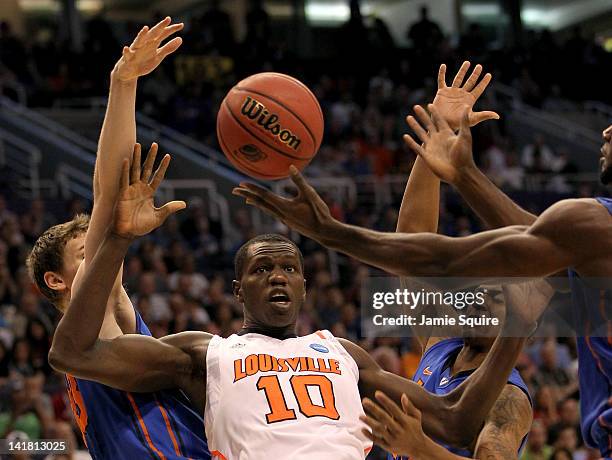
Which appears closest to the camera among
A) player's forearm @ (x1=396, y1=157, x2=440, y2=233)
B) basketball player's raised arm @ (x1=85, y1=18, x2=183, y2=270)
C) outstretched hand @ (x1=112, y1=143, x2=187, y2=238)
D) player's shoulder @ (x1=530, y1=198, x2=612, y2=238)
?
player's shoulder @ (x1=530, y1=198, x2=612, y2=238)

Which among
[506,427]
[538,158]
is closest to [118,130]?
[506,427]

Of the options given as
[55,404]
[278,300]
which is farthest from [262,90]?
[55,404]

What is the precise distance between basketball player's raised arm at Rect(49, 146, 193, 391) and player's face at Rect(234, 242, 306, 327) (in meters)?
0.38

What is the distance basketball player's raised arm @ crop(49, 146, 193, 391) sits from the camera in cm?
333

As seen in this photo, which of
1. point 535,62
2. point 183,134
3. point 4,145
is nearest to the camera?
point 4,145

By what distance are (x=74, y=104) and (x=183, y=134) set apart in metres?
1.69

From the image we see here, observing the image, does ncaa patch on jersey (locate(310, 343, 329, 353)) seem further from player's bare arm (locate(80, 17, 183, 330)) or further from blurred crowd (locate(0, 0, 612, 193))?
blurred crowd (locate(0, 0, 612, 193))

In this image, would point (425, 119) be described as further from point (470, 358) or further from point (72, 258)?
point (72, 258)

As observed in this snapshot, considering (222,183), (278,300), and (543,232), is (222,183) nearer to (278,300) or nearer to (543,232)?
(278,300)

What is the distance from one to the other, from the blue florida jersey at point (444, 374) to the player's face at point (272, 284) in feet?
2.24

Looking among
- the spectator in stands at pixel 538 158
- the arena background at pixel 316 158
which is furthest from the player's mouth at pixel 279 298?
the spectator in stands at pixel 538 158

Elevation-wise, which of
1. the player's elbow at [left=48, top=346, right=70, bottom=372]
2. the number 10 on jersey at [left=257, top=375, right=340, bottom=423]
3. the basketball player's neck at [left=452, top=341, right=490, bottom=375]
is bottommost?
the basketball player's neck at [left=452, top=341, right=490, bottom=375]

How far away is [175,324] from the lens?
8844 mm

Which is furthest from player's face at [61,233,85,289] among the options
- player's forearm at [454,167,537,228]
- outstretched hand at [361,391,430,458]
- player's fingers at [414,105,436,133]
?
player's forearm at [454,167,537,228]
